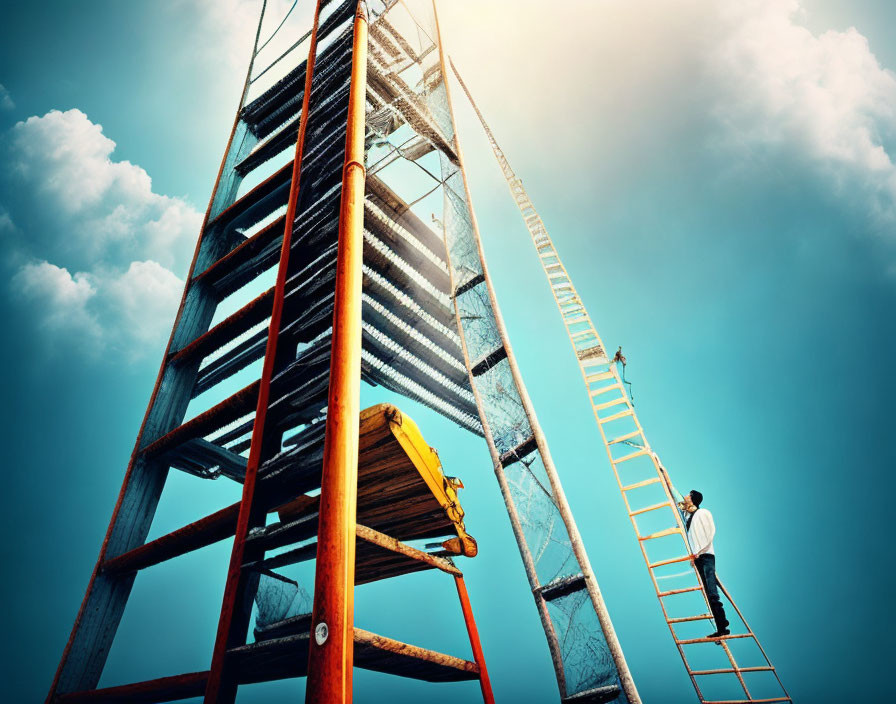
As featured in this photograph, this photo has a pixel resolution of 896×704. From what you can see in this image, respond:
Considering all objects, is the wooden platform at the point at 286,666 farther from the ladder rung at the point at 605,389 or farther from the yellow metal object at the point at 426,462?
the ladder rung at the point at 605,389

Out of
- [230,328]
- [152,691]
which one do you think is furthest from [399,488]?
[230,328]

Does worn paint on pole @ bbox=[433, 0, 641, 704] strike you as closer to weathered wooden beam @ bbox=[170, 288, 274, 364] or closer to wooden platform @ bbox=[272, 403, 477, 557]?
wooden platform @ bbox=[272, 403, 477, 557]

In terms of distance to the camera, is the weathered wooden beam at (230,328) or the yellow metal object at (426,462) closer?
the yellow metal object at (426,462)

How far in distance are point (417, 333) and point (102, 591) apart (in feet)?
12.2

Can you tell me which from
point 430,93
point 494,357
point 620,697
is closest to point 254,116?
point 430,93

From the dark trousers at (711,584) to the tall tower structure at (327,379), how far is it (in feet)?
13.4

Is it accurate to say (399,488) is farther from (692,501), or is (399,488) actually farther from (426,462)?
(692,501)

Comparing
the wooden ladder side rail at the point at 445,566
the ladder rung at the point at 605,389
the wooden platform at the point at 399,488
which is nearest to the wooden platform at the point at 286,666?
the wooden ladder side rail at the point at 445,566

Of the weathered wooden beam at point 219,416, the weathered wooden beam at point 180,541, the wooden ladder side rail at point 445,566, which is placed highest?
the weathered wooden beam at point 219,416

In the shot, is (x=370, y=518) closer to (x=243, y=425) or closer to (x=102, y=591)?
(x=102, y=591)

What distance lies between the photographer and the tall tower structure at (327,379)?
2668 mm

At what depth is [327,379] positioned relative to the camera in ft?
10.1

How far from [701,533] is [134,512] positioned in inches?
295

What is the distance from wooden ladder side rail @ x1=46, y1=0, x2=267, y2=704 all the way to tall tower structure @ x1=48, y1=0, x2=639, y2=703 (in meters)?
0.02
